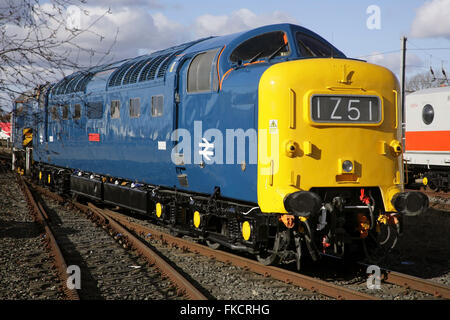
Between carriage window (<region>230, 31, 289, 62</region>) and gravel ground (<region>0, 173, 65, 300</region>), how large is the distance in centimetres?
430

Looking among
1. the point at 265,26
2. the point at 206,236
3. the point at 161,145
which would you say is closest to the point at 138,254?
the point at 206,236

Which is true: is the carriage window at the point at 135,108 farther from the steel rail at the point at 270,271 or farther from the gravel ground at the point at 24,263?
the gravel ground at the point at 24,263

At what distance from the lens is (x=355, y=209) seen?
734 centimetres

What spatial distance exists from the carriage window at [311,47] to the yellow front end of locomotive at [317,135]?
0.94 m

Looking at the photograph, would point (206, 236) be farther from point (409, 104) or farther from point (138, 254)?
point (409, 104)

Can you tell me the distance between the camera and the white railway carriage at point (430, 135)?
1731 cm

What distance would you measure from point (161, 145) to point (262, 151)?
324cm

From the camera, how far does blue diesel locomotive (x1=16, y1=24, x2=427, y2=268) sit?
7020 millimetres

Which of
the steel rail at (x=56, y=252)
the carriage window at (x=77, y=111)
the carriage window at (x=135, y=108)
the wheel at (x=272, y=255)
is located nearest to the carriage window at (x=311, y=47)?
the wheel at (x=272, y=255)

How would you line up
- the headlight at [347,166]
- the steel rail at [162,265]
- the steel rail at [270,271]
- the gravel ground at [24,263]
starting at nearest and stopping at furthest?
the steel rail at [270,271] < the steel rail at [162,265] < the gravel ground at [24,263] < the headlight at [347,166]

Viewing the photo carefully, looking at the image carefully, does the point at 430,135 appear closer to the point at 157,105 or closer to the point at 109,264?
the point at 157,105

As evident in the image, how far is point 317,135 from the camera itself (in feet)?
23.3

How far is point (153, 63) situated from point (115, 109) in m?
1.92

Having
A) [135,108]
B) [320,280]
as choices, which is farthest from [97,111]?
[320,280]
